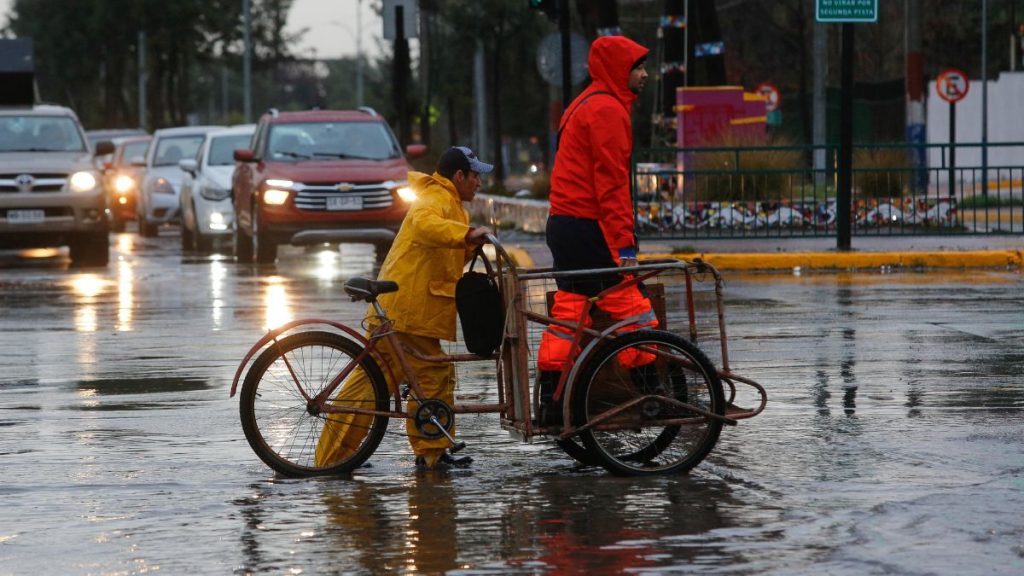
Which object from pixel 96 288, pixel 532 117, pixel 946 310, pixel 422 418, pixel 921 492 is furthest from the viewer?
pixel 532 117

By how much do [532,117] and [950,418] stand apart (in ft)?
222

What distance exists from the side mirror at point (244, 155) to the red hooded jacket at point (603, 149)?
566 inches

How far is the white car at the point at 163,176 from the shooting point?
32.6 meters

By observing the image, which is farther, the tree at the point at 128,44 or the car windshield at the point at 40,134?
the tree at the point at 128,44

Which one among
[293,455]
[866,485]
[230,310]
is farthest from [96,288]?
[866,485]

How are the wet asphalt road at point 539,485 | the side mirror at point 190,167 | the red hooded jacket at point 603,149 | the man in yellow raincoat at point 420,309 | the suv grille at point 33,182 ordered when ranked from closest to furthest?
the wet asphalt road at point 539,485 → the man in yellow raincoat at point 420,309 → the red hooded jacket at point 603,149 → the suv grille at point 33,182 → the side mirror at point 190,167

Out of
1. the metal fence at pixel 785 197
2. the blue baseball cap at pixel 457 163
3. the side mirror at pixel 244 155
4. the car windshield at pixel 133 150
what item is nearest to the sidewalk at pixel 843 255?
the metal fence at pixel 785 197

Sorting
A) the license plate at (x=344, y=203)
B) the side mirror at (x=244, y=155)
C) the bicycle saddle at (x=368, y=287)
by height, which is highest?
the side mirror at (x=244, y=155)

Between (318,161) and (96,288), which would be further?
(318,161)

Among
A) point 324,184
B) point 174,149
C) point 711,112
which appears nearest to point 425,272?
point 324,184

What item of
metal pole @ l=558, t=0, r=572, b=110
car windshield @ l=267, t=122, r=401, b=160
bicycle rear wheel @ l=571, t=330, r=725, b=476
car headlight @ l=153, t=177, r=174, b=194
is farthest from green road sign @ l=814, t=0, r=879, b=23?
car headlight @ l=153, t=177, r=174, b=194

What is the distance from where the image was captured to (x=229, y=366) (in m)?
12.5

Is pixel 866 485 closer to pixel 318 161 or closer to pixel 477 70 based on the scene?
pixel 318 161

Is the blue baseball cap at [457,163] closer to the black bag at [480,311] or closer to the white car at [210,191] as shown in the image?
the black bag at [480,311]
